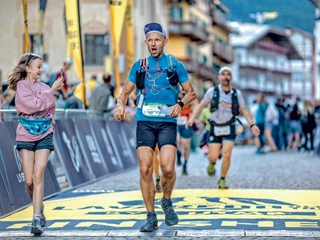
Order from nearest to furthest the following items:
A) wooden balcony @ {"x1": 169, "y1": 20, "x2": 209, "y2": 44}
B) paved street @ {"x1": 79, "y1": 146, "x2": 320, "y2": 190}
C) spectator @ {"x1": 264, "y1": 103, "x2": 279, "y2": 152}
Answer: paved street @ {"x1": 79, "y1": 146, "x2": 320, "y2": 190} → spectator @ {"x1": 264, "y1": 103, "x2": 279, "y2": 152} → wooden balcony @ {"x1": 169, "y1": 20, "x2": 209, "y2": 44}

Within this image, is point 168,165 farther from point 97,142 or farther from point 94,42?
point 94,42

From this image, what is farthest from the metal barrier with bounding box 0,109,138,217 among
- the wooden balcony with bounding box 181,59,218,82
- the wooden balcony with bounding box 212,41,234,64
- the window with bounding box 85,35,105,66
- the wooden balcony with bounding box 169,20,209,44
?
the wooden balcony with bounding box 212,41,234,64

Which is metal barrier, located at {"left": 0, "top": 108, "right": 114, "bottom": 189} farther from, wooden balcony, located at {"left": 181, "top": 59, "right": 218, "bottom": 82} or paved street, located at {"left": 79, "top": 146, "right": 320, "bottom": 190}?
wooden balcony, located at {"left": 181, "top": 59, "right": 218, "bottom": 82}

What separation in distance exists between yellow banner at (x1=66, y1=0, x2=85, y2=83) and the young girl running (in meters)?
8.51

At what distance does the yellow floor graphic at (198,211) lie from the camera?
9.42 metres

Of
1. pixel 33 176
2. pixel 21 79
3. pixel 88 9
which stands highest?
pixel 88 9

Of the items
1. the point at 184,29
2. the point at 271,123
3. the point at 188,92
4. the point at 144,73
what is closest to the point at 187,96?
the point at 188,92

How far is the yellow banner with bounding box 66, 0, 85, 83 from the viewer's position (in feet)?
58.7

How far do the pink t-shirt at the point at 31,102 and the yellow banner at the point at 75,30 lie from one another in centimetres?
862

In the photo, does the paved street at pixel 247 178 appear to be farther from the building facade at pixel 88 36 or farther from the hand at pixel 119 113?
the hand at pixel 119 113

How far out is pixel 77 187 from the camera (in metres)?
14.6

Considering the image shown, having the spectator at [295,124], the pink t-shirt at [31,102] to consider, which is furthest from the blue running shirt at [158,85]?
the spectator at [295,124]

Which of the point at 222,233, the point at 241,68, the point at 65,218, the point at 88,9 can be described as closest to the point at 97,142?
the point at 65,218

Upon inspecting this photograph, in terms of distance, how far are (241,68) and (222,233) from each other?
385 feet
